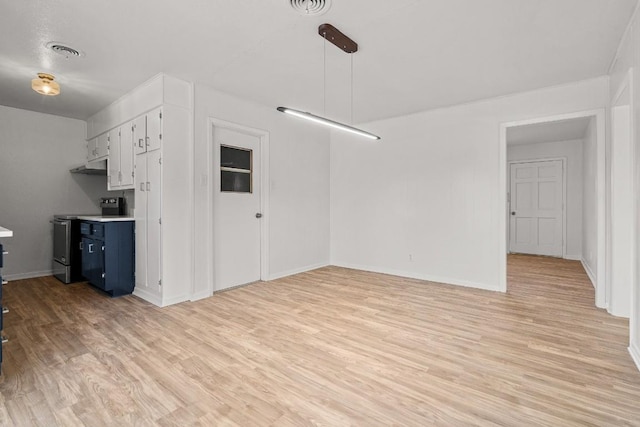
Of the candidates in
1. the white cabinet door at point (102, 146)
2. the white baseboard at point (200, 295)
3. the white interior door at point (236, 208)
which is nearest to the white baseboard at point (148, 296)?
the white baseboard at point (200, 295)

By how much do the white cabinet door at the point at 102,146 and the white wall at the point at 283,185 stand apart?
6.63 ft

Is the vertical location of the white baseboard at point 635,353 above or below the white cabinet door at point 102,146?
below

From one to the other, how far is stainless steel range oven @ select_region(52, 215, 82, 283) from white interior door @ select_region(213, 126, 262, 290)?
233 cm

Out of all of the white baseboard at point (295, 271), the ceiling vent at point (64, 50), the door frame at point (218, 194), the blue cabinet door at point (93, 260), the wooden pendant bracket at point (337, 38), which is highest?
the ceiling vent at point (64, 50)

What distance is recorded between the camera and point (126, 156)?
14.4 feet

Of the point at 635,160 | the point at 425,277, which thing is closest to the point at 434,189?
the point at 425,277

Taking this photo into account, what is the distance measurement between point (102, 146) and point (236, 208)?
8.35ft

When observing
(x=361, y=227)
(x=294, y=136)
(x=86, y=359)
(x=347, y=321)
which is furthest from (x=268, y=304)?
(x=294, y=136)

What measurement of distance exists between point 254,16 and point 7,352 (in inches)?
135

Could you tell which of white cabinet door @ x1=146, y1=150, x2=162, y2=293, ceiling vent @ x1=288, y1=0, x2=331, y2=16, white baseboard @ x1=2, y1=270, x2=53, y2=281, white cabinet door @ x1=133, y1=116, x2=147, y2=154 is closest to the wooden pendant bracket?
ceiling vent @ x1=288, y1=0, x2=331, y2=16

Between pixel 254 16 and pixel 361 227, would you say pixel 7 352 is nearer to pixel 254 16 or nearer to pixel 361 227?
pixel 254 16

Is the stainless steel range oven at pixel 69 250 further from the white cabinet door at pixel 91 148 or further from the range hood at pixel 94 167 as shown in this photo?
the white cabinet door at pixel 91 148

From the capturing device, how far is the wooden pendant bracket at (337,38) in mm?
2658

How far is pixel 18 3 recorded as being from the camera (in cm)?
236
